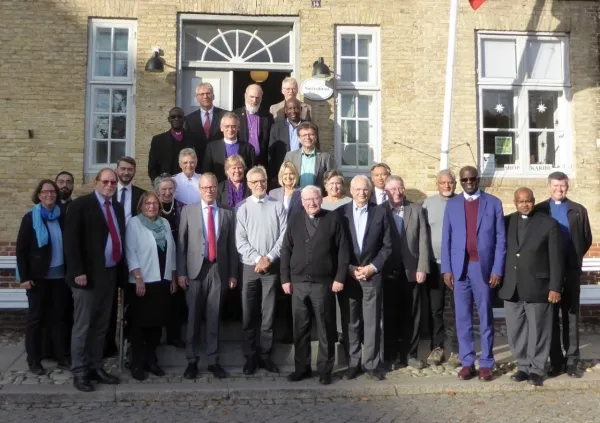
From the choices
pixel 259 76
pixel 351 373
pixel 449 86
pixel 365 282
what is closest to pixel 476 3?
pixel 449 86

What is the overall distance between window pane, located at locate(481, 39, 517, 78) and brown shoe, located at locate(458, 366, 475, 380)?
5.82 meters

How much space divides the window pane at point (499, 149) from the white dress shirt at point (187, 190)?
5.45m

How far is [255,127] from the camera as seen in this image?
27.8ft

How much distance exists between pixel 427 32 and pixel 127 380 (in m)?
7.30

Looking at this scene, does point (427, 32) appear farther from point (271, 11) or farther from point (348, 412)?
point (348, 412)

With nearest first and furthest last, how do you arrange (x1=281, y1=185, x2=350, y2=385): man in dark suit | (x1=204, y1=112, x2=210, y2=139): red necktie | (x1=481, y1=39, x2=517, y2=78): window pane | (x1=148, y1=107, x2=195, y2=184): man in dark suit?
(x1=281, y1=185, x2=350, y2=385): man in dark suit → (x1=148, y1=107, x2=195, y2=184): man in dark suit → (x1=204, y1=112, x2=210, y2=139): red necktie → (x1=481, y1=39, x2=517, y2=78): window pane

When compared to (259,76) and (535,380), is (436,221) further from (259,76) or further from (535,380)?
(259,76)

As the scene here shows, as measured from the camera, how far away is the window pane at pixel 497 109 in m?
11.0

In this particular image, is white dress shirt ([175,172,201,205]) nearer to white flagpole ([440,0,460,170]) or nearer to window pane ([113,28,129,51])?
window pane ([113,28,129,51])

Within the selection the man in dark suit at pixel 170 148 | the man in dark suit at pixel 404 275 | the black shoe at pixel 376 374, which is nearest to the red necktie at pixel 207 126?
the man in dark suit at pixel 170 148

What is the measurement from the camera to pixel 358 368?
6.93 meters

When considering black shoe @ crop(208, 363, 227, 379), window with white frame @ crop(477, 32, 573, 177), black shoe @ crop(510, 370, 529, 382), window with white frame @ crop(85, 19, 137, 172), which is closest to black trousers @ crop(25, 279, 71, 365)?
black shoe @ crop(208, 363, 227, 379)

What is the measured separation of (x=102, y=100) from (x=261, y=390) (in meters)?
6.03

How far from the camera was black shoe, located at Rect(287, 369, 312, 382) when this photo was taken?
21.9 feet
